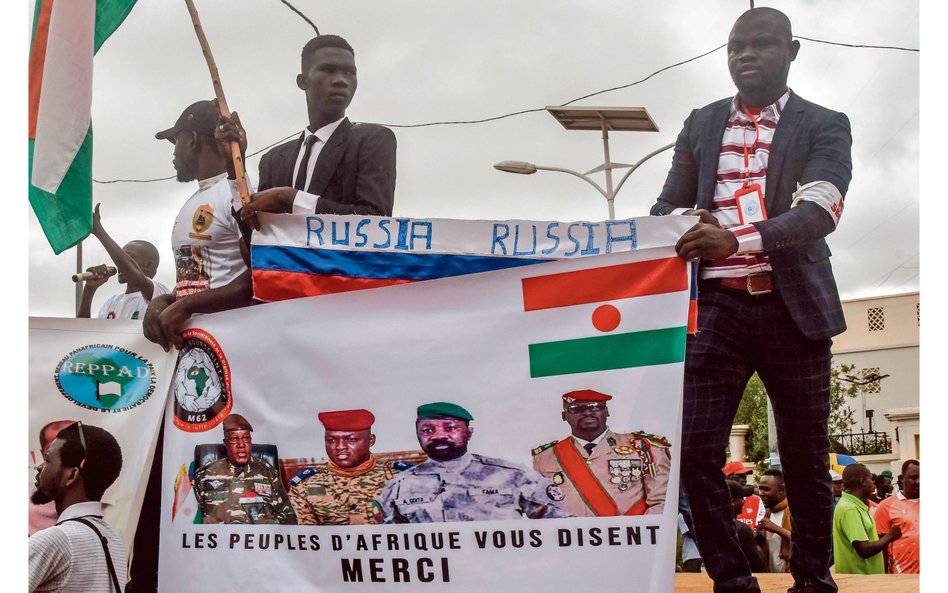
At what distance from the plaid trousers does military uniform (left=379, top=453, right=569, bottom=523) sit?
61cm

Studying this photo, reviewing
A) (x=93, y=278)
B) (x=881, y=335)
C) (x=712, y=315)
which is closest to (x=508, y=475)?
(x=712, y=315)

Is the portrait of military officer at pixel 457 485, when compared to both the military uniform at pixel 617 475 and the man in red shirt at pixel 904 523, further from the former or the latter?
the man in red shirt at pixel 904 523

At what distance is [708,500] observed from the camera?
136 inches

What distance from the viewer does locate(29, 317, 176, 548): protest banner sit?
3.95 m

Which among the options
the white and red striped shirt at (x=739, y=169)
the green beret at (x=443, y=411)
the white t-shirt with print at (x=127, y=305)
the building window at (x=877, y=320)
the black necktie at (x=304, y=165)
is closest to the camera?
the green beret at (x=443, y=411)

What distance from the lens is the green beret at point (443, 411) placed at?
3.28 metres

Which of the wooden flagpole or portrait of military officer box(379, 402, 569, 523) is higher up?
the wooden flagpole

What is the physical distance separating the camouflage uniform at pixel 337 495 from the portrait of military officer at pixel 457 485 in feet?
0.14

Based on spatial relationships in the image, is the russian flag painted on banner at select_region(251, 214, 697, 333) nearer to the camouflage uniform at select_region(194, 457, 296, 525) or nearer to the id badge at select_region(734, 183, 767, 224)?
the id badge at select_region(734, 183, 767, 224)

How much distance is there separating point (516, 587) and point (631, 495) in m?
0.43

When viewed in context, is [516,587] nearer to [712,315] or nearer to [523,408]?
[523,408]

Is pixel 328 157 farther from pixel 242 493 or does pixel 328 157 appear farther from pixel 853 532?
pixel 853 532

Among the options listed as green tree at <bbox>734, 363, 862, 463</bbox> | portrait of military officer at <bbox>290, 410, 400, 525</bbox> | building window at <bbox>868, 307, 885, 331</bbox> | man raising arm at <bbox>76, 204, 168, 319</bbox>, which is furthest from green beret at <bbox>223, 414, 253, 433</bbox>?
green tree at <bbox>734, 363, 862, 463</bbox>

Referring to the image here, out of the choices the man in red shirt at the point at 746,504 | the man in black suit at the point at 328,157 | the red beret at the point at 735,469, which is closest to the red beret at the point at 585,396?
the man in black suit at the point at 328,157
